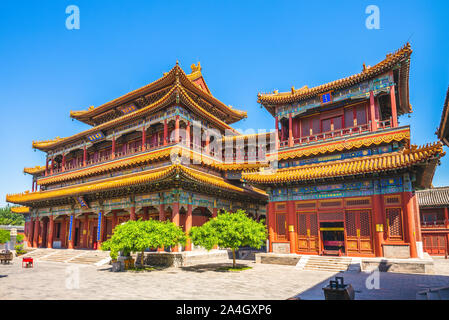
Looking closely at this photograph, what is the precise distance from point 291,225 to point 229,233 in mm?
4676

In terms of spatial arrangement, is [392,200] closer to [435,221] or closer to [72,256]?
[435,221]

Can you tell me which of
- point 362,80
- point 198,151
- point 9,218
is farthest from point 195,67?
point 9,218

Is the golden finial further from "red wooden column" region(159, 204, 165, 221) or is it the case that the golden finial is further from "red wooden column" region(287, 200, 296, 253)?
"red wooden column" region(287, 200, 296, 253)

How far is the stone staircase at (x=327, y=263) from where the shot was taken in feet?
47.7

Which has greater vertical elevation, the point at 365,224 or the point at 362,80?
the point at 362,80

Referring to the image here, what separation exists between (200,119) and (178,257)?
10.9 m

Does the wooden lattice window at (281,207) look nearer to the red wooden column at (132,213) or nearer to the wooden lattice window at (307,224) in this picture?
the wooden lattice window at (307,224)

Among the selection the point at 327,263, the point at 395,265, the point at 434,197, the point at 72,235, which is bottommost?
the point at 327,263

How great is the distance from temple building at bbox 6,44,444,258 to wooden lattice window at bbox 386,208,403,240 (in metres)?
0.04

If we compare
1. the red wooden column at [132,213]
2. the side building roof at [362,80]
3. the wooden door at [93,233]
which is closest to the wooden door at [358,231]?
the side building roof at [362,80]

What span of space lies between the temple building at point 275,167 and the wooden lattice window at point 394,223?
0.04 metres

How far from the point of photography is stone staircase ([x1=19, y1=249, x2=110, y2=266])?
63.4 ft

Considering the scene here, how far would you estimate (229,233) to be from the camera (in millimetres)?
14492
